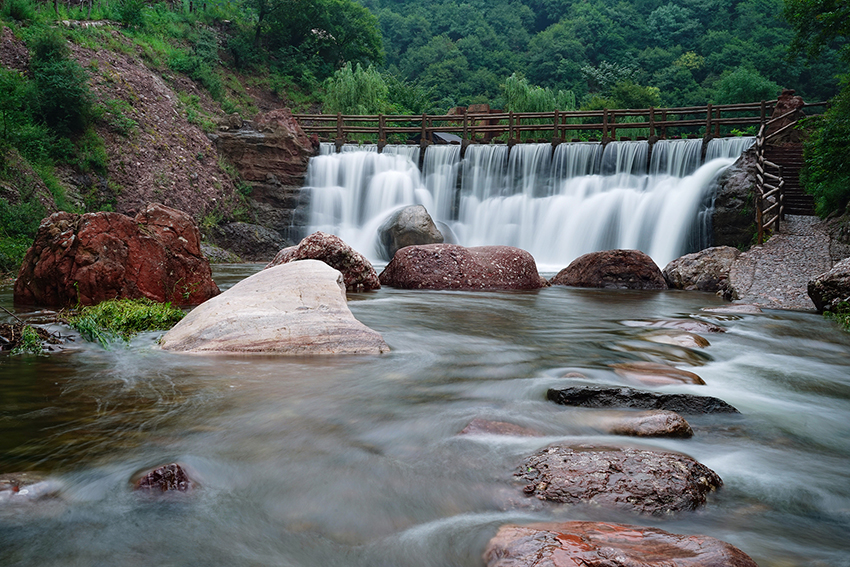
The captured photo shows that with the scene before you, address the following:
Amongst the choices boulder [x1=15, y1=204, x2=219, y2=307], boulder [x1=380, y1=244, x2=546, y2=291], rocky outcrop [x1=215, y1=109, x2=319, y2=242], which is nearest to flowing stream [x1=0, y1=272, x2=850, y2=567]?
boulder [x1=15, y1=204, x2=219, y2=307]

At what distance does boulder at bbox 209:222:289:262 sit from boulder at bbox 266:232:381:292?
1111 centimetres

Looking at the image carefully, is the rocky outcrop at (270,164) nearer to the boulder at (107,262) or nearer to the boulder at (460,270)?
the boulder at (460,270)

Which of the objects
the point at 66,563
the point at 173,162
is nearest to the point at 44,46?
the point at 173,162

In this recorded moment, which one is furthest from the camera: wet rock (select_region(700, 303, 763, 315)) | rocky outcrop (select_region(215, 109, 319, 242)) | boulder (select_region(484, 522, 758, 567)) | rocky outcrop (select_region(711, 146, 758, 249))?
rocky outcrop (select_region(215, 109, 319, 242))

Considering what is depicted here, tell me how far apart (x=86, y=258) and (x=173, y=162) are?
48.7 feet

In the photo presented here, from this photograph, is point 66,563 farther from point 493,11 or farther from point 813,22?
point 493,11

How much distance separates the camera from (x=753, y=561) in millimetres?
2041

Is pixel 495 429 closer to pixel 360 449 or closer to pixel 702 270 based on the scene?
pixel 360 449

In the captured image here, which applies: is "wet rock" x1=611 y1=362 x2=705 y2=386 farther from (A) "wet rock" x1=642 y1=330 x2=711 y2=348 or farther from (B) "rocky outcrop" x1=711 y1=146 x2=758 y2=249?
(B) "rocky outcrop" x1=711 y1=146 x2=758 y2=249

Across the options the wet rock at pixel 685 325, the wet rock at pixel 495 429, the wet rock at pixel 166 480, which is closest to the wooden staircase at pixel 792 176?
the wet rock at pixel 685 325

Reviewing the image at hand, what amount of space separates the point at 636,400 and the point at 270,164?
2200 cm

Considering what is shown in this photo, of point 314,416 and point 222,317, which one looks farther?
point 222,317

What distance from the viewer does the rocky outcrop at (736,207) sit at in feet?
56.3

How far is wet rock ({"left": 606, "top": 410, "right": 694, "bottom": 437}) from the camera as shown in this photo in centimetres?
328
